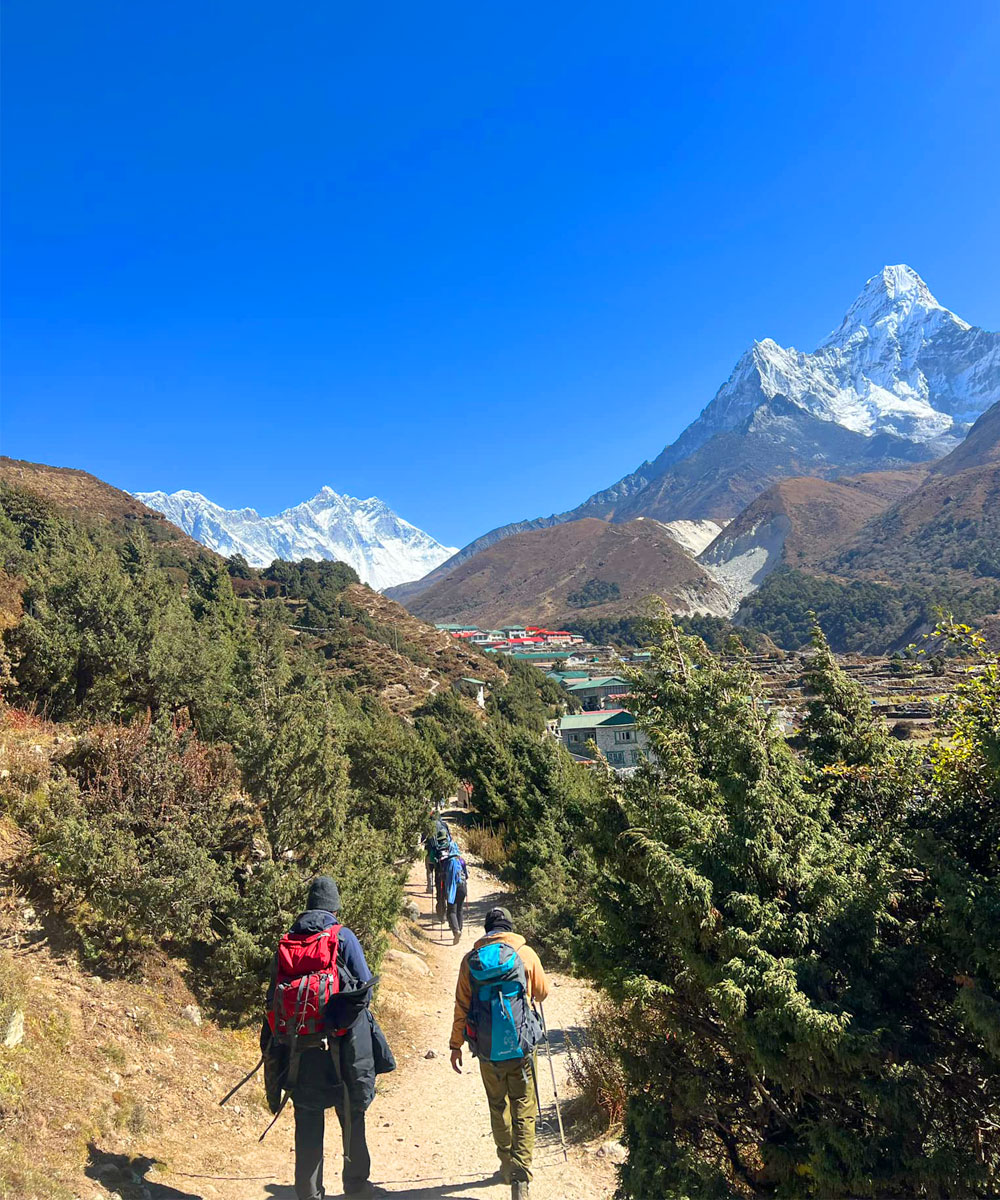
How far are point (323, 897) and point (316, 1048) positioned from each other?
2.75 feet

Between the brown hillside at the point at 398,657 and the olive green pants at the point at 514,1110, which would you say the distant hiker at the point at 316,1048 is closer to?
the olive green pants at the point at 514,1110

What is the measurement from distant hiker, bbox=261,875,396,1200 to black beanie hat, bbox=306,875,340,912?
0.25 meters

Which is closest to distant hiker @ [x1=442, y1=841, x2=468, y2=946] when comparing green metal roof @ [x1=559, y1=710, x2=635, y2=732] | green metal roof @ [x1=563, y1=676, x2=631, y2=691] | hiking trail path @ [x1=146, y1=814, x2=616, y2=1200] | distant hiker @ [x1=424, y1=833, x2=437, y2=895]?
distant hiker @ [x1=424, y1=833, x2=437, y2=895]

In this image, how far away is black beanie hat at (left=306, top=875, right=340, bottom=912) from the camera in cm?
431

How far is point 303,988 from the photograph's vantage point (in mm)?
3891

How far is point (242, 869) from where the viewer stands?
7543mm

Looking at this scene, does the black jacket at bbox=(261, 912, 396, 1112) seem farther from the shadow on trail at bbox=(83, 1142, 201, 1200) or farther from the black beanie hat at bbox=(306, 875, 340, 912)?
the shadow on trail at bbox=(83, 1142, 201, 1200)

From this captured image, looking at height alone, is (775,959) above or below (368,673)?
below

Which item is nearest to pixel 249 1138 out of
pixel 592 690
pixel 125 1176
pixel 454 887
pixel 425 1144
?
pixel 125 1176

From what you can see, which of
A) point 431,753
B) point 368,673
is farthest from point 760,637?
point 431,753

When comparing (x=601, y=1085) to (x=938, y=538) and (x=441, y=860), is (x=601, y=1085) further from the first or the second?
(x=938, y=538)

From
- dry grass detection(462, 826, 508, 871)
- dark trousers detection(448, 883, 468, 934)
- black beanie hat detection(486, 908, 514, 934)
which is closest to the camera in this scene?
black beanie hat detection(486, 908, 514, 934)

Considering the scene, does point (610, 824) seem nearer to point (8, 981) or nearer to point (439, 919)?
point (8, 981)

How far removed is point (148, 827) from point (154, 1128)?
267 cm
